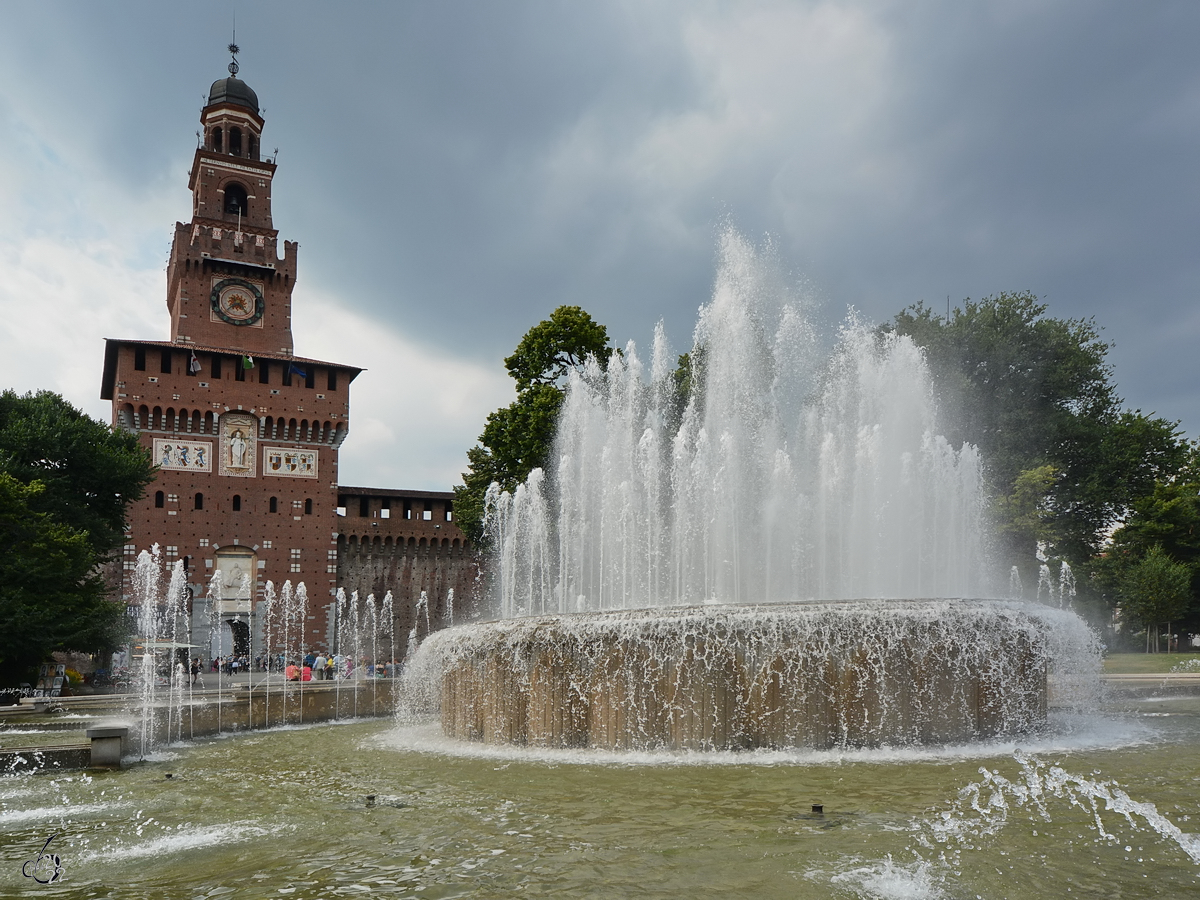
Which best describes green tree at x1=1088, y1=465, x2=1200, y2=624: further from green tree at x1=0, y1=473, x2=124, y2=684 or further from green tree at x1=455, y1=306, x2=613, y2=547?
green tree at x1=0, y1=473, x2=124, y2=684

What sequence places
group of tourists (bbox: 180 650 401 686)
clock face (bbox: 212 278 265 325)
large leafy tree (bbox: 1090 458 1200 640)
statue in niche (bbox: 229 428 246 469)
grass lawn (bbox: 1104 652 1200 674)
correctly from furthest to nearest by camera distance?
clock face (bbox: 212 278 265 325)
statue in niche (bbox: 229 428 246 469)
large leafy tree (bbox: 1090 458 1200 640)
group of tourists (bbox: 180 650 401 686)
grass lawn (bbox: 1104 652 1200 674)

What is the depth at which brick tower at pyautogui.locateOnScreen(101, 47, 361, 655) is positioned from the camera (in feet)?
118

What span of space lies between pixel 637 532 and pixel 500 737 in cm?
865

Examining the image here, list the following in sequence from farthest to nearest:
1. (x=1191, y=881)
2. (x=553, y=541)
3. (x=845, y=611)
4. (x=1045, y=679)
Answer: (x=553, y=541) < (x=1045, y=679) < (x=845, y=611) < (x=1191, y=881)

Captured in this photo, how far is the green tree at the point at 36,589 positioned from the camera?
65.1 feet

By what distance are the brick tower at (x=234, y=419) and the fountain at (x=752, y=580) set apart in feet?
48.1

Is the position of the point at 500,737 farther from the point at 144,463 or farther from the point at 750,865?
the point at 144,463

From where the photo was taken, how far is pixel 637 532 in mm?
18250

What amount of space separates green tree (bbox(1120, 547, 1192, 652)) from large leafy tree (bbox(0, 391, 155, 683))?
97.0 feet

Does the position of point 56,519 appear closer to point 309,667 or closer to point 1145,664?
point 309,667

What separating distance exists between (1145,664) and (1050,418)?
8.04 metres

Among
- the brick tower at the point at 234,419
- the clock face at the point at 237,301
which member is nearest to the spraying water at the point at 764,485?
the brick tower at the point at 234,419

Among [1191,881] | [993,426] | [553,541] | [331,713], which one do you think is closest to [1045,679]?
[1191,881]

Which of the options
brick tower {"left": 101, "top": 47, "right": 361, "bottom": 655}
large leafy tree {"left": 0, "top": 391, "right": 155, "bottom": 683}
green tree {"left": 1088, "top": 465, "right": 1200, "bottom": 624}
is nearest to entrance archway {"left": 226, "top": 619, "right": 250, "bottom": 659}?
brick tower {"left": 101, "top": 47, "right": 361, "bottom": 655}
